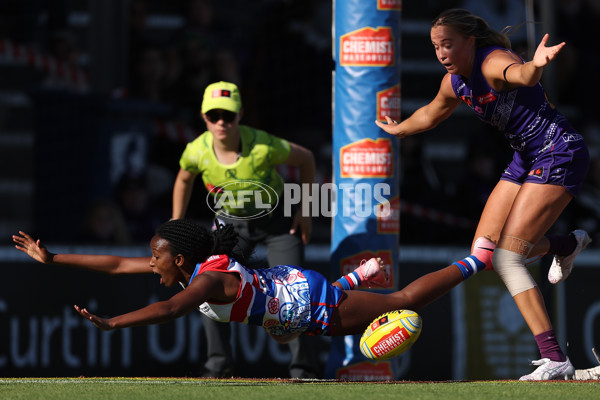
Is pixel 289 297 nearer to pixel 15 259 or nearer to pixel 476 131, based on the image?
pixel 15 259

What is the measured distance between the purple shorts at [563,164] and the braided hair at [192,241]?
1.74 m

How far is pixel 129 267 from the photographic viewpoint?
613cm

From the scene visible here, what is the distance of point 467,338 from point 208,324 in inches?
92.8

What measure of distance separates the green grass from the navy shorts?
35cm

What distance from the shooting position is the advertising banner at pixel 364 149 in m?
7.26

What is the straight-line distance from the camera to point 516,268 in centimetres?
585

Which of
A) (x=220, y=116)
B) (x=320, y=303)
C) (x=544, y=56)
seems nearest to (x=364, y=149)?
(x=220, y=116)

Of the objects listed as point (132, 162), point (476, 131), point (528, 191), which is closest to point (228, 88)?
point (528, 191)

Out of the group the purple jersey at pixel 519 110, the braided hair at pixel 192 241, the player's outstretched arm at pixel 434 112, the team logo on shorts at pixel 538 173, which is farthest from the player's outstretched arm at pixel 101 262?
the team logo on shorts at pixel 538 173

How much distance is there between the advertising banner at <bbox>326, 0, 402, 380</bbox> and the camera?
7.26m

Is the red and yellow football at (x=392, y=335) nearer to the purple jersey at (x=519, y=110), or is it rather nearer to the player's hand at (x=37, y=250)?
the purple jersey at (x=519, y=110)

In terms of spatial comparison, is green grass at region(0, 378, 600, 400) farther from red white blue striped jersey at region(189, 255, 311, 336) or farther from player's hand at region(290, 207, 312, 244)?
player's hand at region(290, 207, 312, 244)

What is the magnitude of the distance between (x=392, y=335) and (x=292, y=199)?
2015 millimetres

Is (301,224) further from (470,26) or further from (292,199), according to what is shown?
(470,26)
